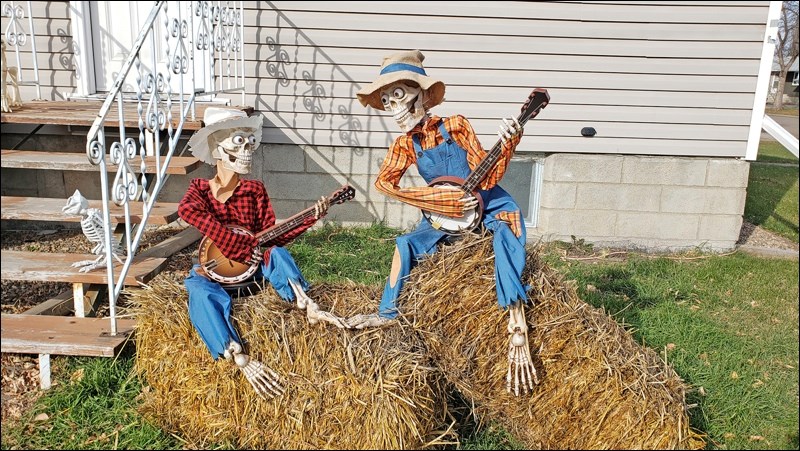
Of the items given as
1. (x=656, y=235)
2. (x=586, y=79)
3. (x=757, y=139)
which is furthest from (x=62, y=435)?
(x=757, y=139)

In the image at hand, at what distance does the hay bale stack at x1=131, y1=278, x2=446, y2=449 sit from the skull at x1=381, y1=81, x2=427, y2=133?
100 centimetres

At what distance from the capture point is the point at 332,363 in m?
2.65

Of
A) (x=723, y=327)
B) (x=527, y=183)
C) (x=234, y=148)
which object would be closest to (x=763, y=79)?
(x=527, y=183)

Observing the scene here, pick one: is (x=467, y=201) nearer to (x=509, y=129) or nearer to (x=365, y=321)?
(x=509, y=129)

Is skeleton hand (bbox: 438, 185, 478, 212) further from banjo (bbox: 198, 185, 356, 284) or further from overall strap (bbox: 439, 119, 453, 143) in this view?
banjo (bbox: 198, 185, 356, 284)

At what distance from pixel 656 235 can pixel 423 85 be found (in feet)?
15.0

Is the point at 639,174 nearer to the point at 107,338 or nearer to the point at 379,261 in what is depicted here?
the point at 379,261

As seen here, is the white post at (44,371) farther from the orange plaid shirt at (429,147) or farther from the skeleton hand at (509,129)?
the skeleton hand at (509,129)

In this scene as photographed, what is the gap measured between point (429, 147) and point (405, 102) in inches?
10.0

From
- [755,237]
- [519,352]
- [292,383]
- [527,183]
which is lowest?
[755,237]

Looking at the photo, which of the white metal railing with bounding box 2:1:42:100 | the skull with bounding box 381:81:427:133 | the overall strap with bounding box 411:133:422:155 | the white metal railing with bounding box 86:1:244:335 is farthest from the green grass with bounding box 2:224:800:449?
the white metal railing with bounding box 2:1:42:100

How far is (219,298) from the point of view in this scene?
2.79 metres

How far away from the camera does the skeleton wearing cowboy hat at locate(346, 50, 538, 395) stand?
9.14ft

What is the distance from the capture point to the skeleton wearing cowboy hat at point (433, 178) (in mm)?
2785
